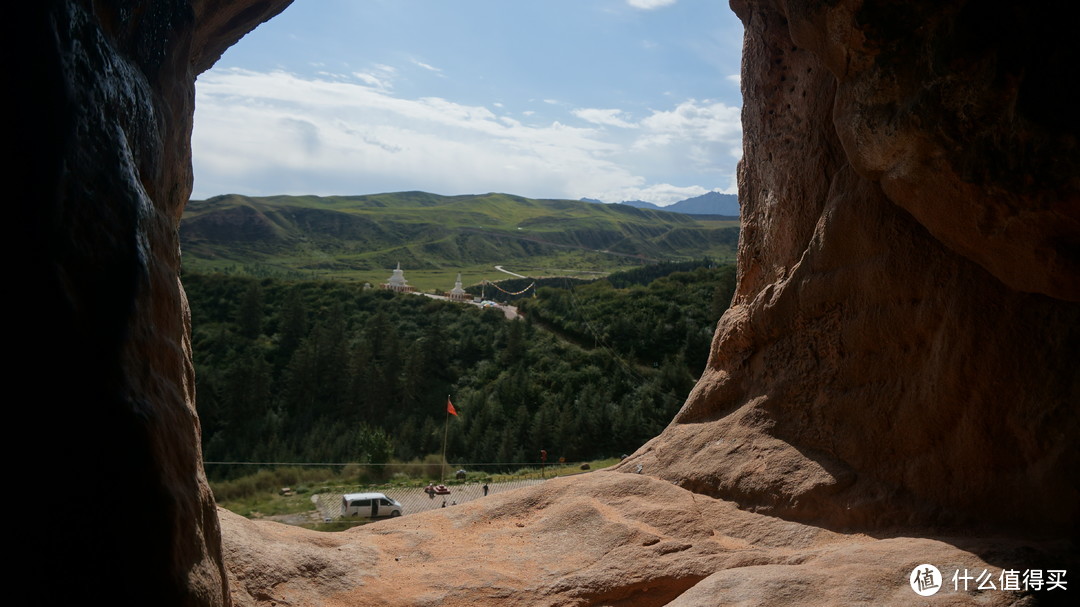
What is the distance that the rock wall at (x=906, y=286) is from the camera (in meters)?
5.88

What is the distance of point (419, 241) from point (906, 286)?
98.1 meters

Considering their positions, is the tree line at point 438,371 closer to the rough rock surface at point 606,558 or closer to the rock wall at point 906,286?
the rough rock surface at point 606,558

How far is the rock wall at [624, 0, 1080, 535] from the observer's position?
5.88 m

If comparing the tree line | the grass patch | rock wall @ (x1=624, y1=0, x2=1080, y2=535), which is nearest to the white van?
the grass patch

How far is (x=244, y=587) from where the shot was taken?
7.03 metres

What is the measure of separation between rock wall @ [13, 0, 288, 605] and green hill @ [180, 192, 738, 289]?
5838 centimetres

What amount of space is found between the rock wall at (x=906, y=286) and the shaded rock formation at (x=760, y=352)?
3cm

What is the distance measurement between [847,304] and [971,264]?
1.51 m

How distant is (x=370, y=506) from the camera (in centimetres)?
1616

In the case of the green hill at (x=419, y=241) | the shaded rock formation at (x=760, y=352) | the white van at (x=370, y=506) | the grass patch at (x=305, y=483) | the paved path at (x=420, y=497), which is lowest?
the grass patch at (x=305, y=483)

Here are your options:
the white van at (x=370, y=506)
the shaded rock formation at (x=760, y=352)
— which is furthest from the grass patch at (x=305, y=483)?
the shaded rock formation at (x=760, y=352)

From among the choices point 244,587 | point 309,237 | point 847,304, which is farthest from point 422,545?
point 309,237

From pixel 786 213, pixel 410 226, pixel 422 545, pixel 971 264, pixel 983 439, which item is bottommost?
pixel 422 545

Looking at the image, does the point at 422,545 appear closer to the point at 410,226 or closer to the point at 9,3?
the point at 9,3
